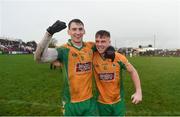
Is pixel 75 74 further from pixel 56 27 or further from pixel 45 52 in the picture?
pixel 56 27

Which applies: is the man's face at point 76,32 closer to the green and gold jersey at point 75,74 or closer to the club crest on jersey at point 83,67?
the green and gold jersey at point 75,74

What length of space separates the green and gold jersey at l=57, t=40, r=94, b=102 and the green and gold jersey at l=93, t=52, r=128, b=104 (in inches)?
11.0

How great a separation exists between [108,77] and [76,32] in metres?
0.78

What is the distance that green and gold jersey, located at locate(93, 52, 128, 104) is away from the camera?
4.37 m

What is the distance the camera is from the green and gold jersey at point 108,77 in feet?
14.3

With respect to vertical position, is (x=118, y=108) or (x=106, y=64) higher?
(x=106, y=64)

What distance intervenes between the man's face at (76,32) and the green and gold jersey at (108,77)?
0.42m

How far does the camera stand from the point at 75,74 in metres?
4.05

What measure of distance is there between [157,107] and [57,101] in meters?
2.63

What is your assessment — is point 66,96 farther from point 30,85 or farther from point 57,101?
point 30,85

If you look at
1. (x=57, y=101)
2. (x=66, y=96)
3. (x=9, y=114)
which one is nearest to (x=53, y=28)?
(x=66, y=96)

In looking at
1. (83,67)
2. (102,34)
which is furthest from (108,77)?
(102,34)

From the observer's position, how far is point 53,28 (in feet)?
12.1

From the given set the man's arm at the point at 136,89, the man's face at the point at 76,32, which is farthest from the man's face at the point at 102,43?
the man's arm at the point at 136,89
